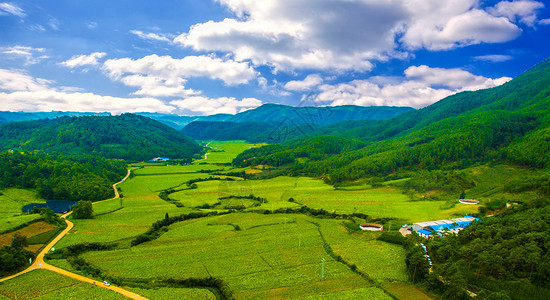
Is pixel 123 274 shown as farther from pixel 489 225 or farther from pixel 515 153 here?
pixel 515 153

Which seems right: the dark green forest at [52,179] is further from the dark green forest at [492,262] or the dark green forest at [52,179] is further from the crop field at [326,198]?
the dark green forest at [492,262]

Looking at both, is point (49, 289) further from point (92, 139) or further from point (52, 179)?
point (92, 139)

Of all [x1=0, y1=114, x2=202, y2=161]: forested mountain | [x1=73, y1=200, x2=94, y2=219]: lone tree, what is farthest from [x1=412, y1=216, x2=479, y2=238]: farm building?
[x1=0, y1=114, x2=202, y2=161]: forested mountain

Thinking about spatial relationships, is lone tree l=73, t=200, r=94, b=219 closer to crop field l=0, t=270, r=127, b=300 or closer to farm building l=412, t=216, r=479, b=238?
crop field l=0, t=270, r=127, b=300

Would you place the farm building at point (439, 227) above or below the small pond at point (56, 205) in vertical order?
above

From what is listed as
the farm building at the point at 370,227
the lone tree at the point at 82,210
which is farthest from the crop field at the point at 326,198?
the lone tree at the point at 82,210
